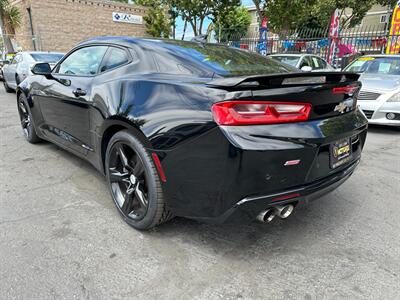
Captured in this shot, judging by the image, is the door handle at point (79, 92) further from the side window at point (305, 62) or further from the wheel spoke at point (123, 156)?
the side window at point (305, 62)

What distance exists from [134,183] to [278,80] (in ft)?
4.55

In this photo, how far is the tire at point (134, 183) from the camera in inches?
88.1

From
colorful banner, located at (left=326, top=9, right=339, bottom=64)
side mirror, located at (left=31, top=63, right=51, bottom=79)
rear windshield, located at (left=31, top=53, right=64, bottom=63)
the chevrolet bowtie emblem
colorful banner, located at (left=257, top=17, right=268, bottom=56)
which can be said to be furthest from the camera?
colorful banner, located at (left=257, top=17, right=268, bottom=56)

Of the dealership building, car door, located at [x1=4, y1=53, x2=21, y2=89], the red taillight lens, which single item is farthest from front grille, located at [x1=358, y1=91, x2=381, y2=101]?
the dealership building

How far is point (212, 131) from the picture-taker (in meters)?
1.82

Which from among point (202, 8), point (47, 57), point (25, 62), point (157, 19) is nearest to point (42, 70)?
point (47, 57)

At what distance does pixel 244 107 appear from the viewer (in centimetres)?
179

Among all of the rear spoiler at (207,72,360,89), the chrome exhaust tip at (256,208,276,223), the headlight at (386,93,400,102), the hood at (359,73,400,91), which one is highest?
the rear spoiler at (207,72,360,89)

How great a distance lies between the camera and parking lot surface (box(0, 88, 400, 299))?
1.89 meters

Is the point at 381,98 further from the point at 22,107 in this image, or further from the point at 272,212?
the point at 22,107

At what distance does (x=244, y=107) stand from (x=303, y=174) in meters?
0.59

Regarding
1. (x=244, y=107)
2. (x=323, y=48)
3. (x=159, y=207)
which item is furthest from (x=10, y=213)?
(x=323, y=48)

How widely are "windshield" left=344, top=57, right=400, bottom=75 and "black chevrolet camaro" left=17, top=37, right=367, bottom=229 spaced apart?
17.4ft

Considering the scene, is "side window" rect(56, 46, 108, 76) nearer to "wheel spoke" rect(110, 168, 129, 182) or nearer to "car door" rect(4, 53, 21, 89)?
"wheel spoke" rect(110, 168, 129, 182)
